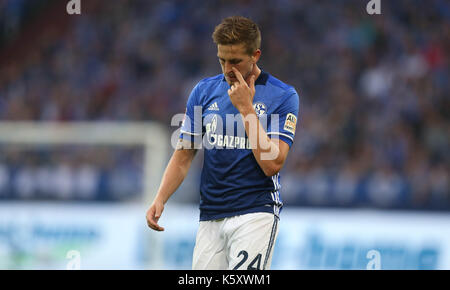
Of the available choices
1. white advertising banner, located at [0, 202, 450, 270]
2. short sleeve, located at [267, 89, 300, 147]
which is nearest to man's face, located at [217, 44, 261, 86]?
short sleeve, located at [267, 89, 300, 147]

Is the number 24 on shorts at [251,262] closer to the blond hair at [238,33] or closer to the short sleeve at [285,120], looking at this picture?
the short sleeve at [285,120]

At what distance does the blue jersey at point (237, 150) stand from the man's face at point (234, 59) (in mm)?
151

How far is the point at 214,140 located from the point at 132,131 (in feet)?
16.3

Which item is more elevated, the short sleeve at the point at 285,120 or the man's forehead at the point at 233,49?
the man's forehead at the point at 233,49

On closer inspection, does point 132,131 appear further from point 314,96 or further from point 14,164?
point 314,96

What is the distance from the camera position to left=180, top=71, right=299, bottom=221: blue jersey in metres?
3.66

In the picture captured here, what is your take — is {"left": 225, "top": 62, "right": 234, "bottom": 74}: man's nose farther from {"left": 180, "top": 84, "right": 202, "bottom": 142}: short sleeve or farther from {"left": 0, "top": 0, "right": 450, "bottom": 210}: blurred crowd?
{"left": 0, "top": 0, "right": 450, "bottom": 210}: blurred crowd

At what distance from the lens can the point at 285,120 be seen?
3.71 meters

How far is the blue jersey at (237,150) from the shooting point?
3.66 m

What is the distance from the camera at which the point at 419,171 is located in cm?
971

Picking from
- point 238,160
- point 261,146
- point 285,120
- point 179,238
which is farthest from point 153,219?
point 179,238

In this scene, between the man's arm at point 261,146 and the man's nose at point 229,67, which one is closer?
the man's arm at point 261,146

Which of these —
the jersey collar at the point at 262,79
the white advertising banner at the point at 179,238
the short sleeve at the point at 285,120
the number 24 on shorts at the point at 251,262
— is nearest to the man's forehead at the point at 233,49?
the jersey collar at the point at 262,79

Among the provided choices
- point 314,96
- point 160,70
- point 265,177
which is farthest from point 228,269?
point 160,70
